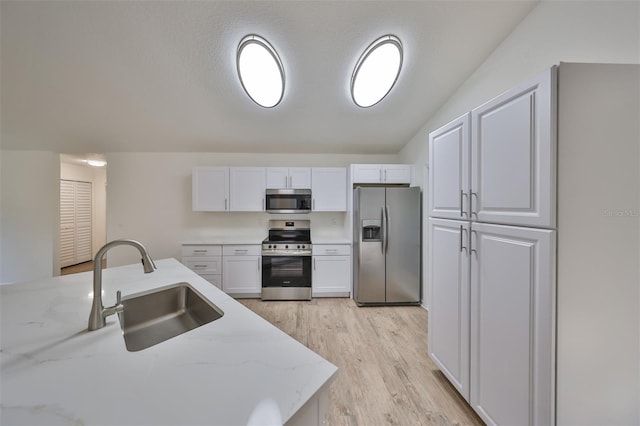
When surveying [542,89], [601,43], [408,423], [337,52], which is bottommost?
[408,423]

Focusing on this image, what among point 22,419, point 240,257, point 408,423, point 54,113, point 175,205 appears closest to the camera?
point 22,419

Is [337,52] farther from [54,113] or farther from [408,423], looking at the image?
[54,113]

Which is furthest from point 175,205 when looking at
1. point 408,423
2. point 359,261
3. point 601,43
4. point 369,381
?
point 601,43

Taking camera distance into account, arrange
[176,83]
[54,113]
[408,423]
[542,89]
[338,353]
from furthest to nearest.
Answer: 1. [54,113]
2. [176,83]
3. [338,353]
4. [408,423]
5. [542,89]

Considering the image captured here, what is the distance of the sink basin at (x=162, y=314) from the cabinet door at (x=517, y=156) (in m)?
1.55

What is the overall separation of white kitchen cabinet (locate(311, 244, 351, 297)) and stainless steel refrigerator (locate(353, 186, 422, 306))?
0.31 meters

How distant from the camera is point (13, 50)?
A: 2225 millimetres

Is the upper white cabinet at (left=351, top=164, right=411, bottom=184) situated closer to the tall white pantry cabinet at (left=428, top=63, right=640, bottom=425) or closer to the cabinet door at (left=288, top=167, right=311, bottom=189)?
the cabinet door at (left=288, top=167, right=311, bottom=189)

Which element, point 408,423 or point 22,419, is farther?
Result: point 408,423

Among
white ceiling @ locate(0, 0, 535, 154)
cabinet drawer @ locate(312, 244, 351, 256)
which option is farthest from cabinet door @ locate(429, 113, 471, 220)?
cabinet drawer @ locate(312, 244, 351, 256)

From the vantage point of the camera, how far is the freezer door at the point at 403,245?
10.3ft

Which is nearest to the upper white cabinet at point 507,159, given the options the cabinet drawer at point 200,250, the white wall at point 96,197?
the cabinet drawer at point 200,250

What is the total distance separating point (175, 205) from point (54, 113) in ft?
5.90

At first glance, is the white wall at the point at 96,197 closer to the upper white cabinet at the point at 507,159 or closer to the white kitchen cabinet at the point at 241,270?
the white kitchen cabinet at the point at 241,270
